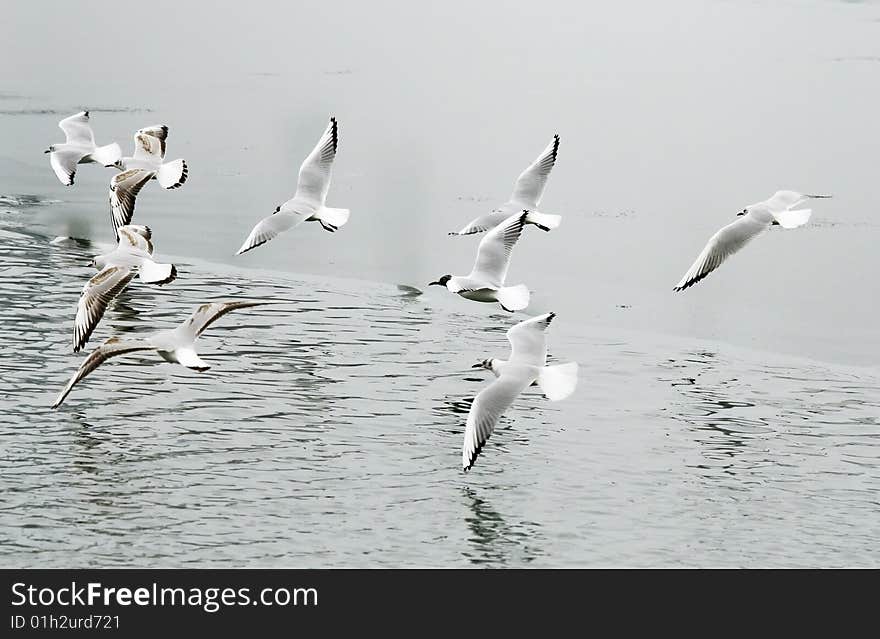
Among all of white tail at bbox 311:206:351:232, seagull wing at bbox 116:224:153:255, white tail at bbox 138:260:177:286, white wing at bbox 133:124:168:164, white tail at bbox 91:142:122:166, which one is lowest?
white tail at bbox 138:260:177:286

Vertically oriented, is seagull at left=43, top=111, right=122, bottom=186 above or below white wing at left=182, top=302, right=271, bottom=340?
above

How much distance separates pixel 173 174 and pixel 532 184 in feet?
10.8

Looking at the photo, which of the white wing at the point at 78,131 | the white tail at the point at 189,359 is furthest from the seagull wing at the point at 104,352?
the white wing at the point at 78,131

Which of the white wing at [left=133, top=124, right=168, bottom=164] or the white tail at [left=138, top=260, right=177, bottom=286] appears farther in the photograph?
the white wing at [left=133, top=124, right=168, bottom=164]

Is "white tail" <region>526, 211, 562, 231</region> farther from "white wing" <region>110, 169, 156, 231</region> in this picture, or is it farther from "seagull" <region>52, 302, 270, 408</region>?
"white wing" <region>110, 169, 156, 231</region>

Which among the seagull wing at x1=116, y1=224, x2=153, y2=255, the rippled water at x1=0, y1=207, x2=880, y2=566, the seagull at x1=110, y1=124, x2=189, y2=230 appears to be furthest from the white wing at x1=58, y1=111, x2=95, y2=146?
the seagull wing at x1=116, y1=224, x2=153, y2=255

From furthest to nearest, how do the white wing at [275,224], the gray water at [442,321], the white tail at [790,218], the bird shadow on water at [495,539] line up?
the white wing at [275,224]
the white tail at [790,218]
the gray water at [442,321]
the bird shadow on water at [495,539]

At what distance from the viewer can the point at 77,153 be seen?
14023mm

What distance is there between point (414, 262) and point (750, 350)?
346cm

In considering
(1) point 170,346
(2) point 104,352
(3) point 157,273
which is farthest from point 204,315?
(3) point 157,273

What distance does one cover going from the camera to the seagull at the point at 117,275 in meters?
10.6

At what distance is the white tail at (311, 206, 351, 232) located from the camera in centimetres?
1173

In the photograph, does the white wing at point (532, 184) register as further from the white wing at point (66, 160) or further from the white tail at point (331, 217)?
the white wing at point (66, 160)

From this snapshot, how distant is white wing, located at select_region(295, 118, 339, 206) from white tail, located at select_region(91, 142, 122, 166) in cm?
261
